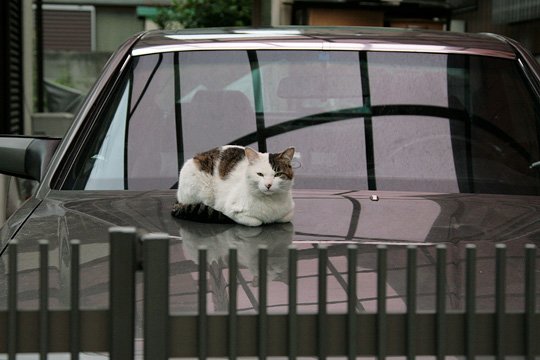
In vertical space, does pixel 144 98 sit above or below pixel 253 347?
Answer: above

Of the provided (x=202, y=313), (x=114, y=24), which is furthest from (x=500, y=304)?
(x=114, y=24)

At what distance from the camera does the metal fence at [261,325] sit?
1.77 metres

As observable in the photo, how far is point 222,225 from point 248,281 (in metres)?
0.69

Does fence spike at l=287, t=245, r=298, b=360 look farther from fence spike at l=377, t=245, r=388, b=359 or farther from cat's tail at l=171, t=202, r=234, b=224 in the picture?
cat's tail at l=171, t=202, r=234, b=224

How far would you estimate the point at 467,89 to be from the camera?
3.85 meters

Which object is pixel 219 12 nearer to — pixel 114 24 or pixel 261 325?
pixel 114 24

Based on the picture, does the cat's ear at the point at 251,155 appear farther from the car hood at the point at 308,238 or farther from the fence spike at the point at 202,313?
the fence spike at the point at 202,313

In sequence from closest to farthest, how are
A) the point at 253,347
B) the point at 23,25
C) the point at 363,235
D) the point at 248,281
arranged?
the point at 253,347 → the point at 248,281 → the point at 363,235 → the point at 23,25

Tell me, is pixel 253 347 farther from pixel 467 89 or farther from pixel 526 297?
pixel 467 89

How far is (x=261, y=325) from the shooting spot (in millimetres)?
1772

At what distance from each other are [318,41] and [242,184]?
104 cm

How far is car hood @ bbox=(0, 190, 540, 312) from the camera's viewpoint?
2.23 m

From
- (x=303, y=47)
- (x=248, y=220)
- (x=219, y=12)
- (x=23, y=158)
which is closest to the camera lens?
(x=248, y=220)

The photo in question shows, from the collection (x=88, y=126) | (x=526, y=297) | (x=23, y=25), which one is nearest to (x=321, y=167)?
(x=88, y=126)
